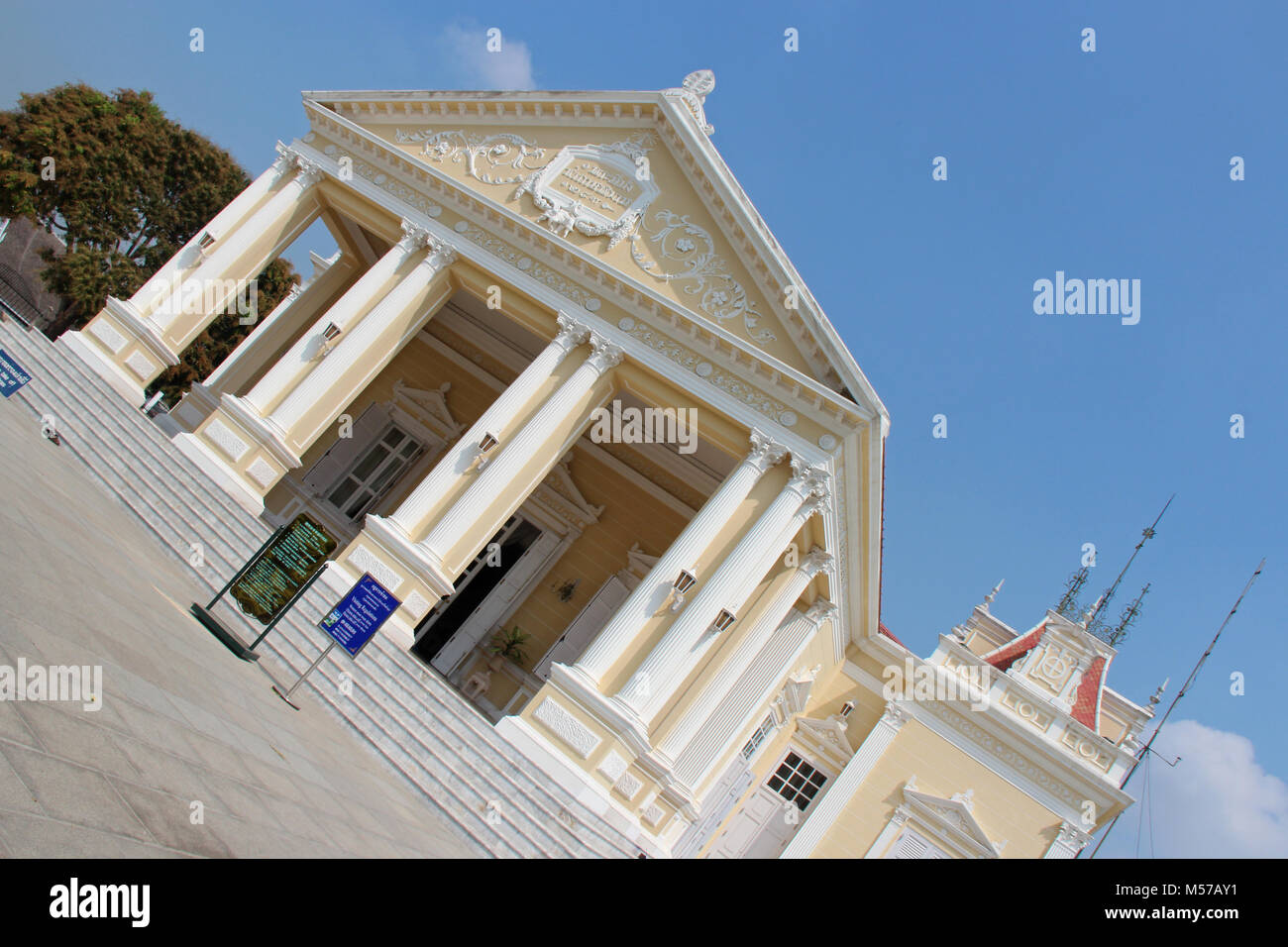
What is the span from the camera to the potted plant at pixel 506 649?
18344 mm

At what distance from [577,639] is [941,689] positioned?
9007 millimetres

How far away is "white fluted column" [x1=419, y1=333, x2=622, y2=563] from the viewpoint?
1402 centimetres

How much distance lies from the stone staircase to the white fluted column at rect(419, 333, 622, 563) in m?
2.26

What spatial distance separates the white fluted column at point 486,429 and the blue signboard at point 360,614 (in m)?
4.16

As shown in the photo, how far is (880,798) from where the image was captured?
60.5 feet

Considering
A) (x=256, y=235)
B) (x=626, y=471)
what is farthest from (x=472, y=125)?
(x=626, y=471)

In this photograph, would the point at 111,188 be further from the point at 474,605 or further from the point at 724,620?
the point at 724,620

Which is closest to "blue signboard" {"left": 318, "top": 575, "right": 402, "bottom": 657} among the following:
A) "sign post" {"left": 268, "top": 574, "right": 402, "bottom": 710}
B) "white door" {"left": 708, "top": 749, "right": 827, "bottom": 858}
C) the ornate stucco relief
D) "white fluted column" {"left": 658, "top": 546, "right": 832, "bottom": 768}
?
"sign post" {"left": 268, "top": 574, "right": 402, "bottom": 710}

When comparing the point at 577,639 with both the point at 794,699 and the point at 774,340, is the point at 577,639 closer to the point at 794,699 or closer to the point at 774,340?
the point at 794,699

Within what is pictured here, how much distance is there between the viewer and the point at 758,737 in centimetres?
1880

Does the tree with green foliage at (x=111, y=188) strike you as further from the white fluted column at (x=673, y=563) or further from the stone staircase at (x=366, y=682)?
the white fluted column at (x=673, y=563)

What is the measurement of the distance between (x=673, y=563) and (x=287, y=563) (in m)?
6.49

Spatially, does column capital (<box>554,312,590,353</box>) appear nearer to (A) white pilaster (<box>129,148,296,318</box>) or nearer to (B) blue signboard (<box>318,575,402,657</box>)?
(B) blue signboard (<box>318,575,402,657</box>)

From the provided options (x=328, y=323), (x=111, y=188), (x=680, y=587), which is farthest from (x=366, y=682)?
(x=111, y=188)
